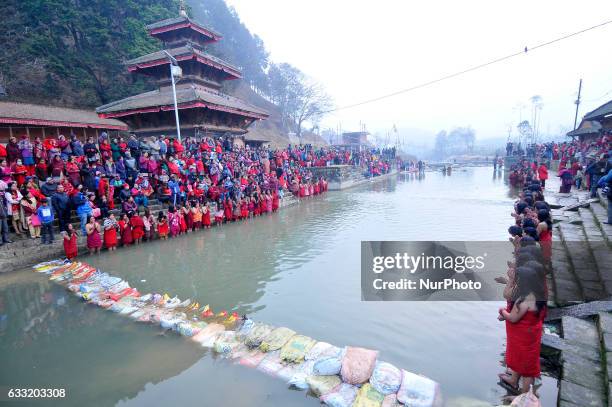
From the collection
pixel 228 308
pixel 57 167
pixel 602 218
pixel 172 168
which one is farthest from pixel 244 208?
pixel 602 218

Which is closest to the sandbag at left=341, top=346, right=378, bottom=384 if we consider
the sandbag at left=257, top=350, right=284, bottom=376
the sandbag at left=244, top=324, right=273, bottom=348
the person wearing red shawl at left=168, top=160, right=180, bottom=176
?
the sandbag at left=257, top=350, right=284, bottom=376

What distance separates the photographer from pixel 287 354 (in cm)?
432

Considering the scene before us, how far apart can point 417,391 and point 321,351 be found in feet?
4.09

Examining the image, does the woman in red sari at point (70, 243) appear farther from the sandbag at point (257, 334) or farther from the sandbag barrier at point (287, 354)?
the sandbag at point (257, 334)

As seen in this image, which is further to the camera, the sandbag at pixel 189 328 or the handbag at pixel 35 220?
the handbag at pixel 35 220

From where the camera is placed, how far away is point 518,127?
80812 millimetres

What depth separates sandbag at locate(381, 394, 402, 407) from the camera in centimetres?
347

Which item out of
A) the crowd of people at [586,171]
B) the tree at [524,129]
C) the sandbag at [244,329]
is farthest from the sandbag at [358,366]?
the tree at [524,129]

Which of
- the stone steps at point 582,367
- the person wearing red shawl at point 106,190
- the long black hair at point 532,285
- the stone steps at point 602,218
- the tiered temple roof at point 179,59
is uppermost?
the tiered temple roof at point 179,59

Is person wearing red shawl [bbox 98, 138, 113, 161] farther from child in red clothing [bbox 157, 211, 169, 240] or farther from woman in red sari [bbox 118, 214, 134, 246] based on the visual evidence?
child in red clothing [bbox 157, 211, 169, 240]

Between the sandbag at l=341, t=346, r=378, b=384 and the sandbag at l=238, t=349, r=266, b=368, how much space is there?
3.71 ft

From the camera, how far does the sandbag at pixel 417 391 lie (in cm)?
343

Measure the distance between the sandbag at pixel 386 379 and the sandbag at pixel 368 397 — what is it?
5 centimetres

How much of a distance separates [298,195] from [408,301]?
15148mm
